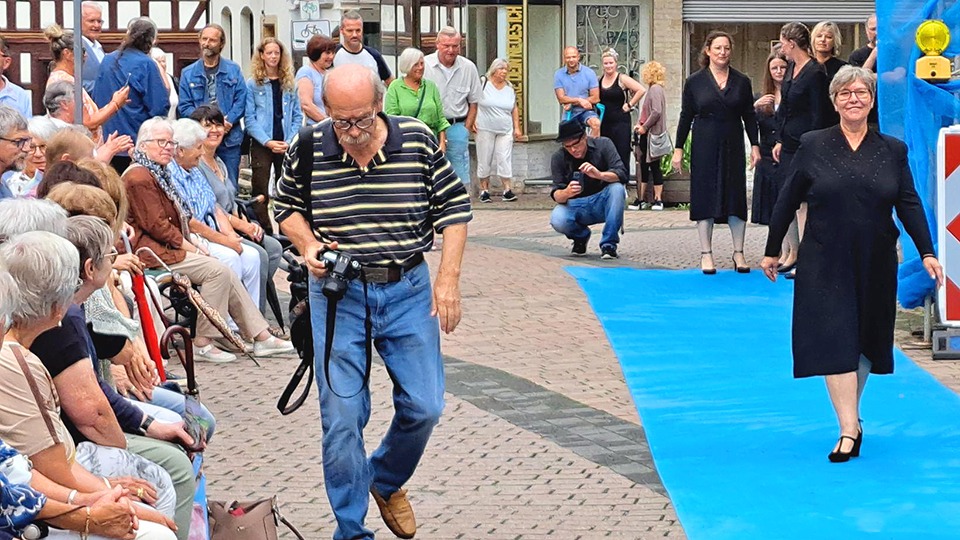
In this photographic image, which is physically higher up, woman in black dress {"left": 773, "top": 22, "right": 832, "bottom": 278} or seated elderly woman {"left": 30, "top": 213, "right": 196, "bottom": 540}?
woman in black dress {"left": 773, "top": 22, "right": 832, "bottom": 278}

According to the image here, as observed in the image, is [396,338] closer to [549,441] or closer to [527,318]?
[549,441]

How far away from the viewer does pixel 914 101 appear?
36.6 ft

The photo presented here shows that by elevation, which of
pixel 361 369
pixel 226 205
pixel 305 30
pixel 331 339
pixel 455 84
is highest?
pixel 305 30

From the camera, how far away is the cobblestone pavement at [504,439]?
6.83m

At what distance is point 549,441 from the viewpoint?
26.9ft

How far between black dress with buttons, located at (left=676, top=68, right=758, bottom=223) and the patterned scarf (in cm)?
548

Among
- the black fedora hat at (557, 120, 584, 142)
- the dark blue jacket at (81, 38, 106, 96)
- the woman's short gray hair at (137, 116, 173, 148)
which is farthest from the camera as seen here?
the black fedora hat at (557, 120, 584, 142)

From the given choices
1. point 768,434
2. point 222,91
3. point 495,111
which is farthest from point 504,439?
point 495,111

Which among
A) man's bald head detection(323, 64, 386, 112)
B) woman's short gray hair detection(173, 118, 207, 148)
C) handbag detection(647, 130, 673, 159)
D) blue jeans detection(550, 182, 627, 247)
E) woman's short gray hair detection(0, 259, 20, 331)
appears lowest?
blue jeans detection(550, 182, 627, 247)

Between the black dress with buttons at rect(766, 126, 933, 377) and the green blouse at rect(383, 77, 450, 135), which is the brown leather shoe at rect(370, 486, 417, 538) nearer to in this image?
the black dress with buttons at rect(766, 126, 933, 377)

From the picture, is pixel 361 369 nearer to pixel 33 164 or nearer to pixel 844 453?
pixel 844 453

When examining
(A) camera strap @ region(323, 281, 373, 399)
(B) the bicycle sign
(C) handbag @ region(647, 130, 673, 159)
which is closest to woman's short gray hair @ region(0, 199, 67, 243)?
(A) camera strap @ region(323, 281, 373, 399)

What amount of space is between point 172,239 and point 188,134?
89 cm

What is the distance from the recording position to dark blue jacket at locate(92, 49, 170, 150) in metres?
13.4
